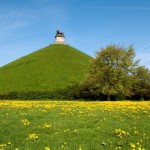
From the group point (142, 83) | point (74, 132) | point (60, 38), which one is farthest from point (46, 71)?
point (74, 132)

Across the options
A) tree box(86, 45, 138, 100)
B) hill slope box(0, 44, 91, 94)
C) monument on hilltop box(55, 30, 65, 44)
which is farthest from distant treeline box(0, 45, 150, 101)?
monument on hilltop box(55, 30, 65, 44)

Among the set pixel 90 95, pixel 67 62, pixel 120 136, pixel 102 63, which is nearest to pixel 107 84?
pixel 102 63

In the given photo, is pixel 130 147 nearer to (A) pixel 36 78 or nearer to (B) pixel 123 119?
(B) pixel 123 119

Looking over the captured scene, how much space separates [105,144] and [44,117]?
9.26 m

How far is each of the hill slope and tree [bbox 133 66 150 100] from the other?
3298 centimetres

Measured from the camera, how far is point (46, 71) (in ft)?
444

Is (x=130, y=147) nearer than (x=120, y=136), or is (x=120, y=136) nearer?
(x=130, y=147)

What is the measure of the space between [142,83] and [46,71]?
180 feet

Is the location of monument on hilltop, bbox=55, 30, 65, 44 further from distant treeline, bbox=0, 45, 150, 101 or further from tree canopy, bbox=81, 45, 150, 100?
tree canopy, bbox=81, 45, 150, 100

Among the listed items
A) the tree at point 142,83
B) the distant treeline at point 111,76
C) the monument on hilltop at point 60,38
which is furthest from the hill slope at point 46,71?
the tree at point 142,83

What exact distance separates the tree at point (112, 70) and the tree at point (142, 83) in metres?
8.70

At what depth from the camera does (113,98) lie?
265 feet

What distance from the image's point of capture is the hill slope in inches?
4592

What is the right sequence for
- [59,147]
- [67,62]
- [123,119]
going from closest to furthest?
[59,147], [123,119], [67,62]
